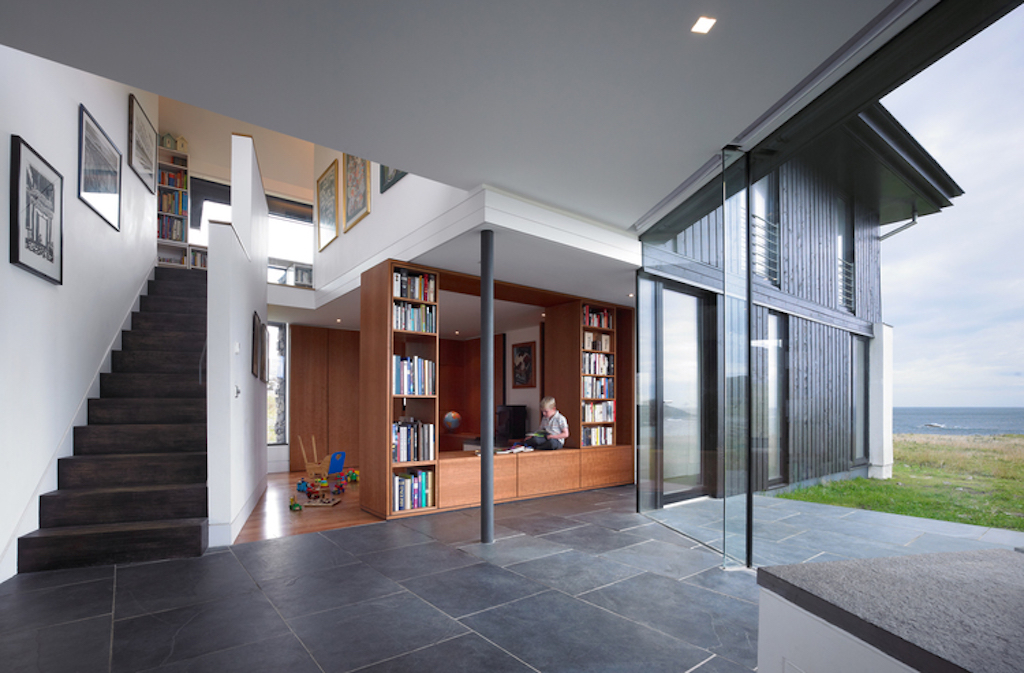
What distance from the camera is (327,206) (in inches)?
348

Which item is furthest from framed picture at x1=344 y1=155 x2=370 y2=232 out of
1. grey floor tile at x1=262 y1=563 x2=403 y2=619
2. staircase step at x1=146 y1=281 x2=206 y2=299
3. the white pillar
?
the white pillar

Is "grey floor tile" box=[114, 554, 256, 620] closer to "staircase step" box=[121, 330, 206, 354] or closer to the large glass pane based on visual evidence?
"staircase step" box=[121, 330, 206, 354]

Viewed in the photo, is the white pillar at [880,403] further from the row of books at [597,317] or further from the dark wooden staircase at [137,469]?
the row of books at [597,317]

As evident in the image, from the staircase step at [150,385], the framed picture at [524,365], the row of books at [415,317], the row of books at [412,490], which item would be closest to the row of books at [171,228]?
the staircase step at [150,385]

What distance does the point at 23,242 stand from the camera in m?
3.66

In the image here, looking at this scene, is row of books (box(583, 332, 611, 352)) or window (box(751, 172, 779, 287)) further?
row of books (box(583, 332, 611, 352))

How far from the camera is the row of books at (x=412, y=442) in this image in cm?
536

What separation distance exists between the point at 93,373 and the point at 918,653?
6.23 m

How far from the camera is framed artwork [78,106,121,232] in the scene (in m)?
4.87

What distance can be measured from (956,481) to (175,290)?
26.6 feet

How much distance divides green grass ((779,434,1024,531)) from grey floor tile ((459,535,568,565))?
92.2 inches

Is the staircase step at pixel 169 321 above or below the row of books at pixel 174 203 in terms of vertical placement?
below

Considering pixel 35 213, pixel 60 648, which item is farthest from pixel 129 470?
pixel 60 648

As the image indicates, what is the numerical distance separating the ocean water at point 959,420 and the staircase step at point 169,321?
263 inches
